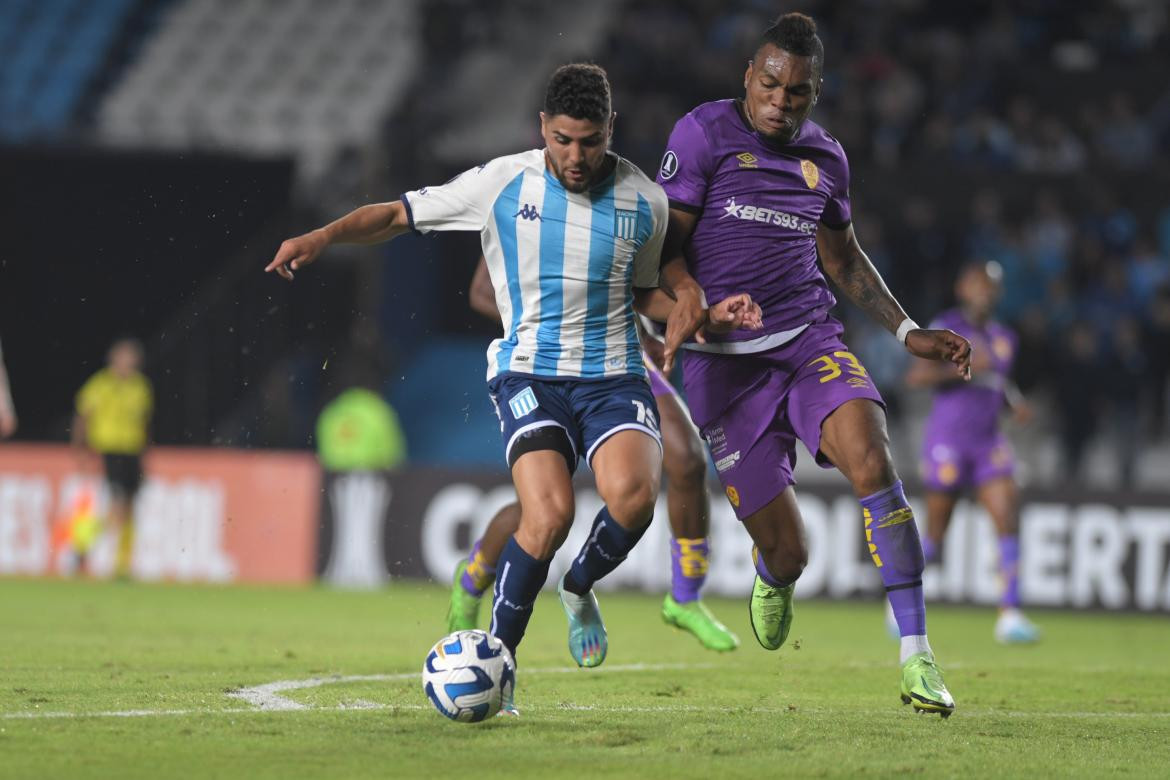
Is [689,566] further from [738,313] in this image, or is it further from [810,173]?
[738,313]

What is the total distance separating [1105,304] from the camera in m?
17.3

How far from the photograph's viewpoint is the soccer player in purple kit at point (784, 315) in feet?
21.6

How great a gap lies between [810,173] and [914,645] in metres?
1.96

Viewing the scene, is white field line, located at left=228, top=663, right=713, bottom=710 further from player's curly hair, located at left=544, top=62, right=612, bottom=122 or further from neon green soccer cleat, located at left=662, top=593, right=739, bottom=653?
player's curly hair, located at left=544, top=62, right=612, bottom=122

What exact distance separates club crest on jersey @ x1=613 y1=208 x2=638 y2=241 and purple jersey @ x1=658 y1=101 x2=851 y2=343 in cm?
44

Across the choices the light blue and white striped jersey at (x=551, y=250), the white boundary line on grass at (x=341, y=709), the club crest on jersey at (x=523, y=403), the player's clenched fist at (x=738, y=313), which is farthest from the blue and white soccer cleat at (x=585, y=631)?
the player's clenched fist at (x=738, y=313)

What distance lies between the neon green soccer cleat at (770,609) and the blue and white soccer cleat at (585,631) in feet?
2.87

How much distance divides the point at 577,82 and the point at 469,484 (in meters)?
10.1

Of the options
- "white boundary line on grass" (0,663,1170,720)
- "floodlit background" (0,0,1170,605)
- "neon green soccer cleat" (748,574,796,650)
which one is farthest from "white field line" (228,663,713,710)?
"floodlit background" (0,0,1170,605)

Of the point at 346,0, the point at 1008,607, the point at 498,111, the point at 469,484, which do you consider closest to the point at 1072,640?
A: the point at 1008,607

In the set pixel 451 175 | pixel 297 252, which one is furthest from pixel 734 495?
pixel 451 175

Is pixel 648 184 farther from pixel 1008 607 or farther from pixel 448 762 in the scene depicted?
pixel 1008 607

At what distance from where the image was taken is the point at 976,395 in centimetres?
1205

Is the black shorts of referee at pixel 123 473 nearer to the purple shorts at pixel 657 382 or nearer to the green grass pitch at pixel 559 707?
the green grass pitch at pixel 559 707
